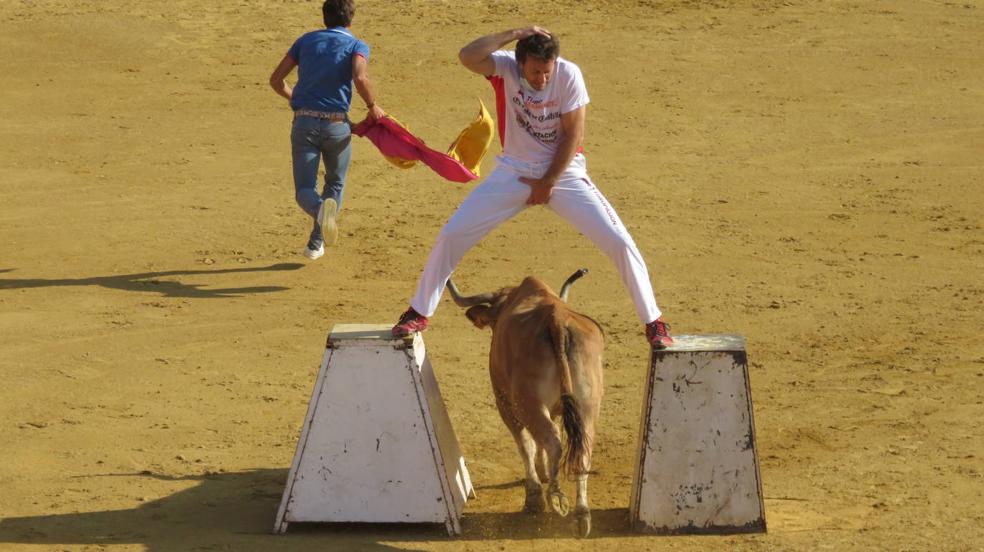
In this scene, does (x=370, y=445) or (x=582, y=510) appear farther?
(x=370, y=445)

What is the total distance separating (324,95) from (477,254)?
208cm

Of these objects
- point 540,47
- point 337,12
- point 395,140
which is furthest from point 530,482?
point 337,12

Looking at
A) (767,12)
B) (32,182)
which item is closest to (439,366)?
(32,182)

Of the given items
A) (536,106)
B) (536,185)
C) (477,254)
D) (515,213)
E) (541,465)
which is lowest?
(477,254)

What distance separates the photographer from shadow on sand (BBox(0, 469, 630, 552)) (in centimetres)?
818

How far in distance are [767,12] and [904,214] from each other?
6555 millimetres

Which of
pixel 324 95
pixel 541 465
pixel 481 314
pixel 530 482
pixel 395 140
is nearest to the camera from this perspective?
pixel 530 482

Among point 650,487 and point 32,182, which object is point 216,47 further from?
point 650,487

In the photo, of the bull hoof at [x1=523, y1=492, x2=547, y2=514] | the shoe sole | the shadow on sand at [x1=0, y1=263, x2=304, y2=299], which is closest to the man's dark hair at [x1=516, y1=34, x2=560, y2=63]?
the bull hoof at [x1=523, y1=492, x2=547, y2=514]

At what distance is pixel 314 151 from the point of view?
12867 mm

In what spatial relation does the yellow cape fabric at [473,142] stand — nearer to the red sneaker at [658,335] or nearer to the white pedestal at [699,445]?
the red sneaker at [658,335]

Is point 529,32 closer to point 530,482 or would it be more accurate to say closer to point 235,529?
point 530,482

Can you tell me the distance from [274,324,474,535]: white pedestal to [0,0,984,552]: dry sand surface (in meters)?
0.17

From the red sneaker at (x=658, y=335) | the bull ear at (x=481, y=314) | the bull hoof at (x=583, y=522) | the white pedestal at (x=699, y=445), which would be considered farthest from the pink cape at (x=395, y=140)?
the bull hoof at (x=583, y=522)
